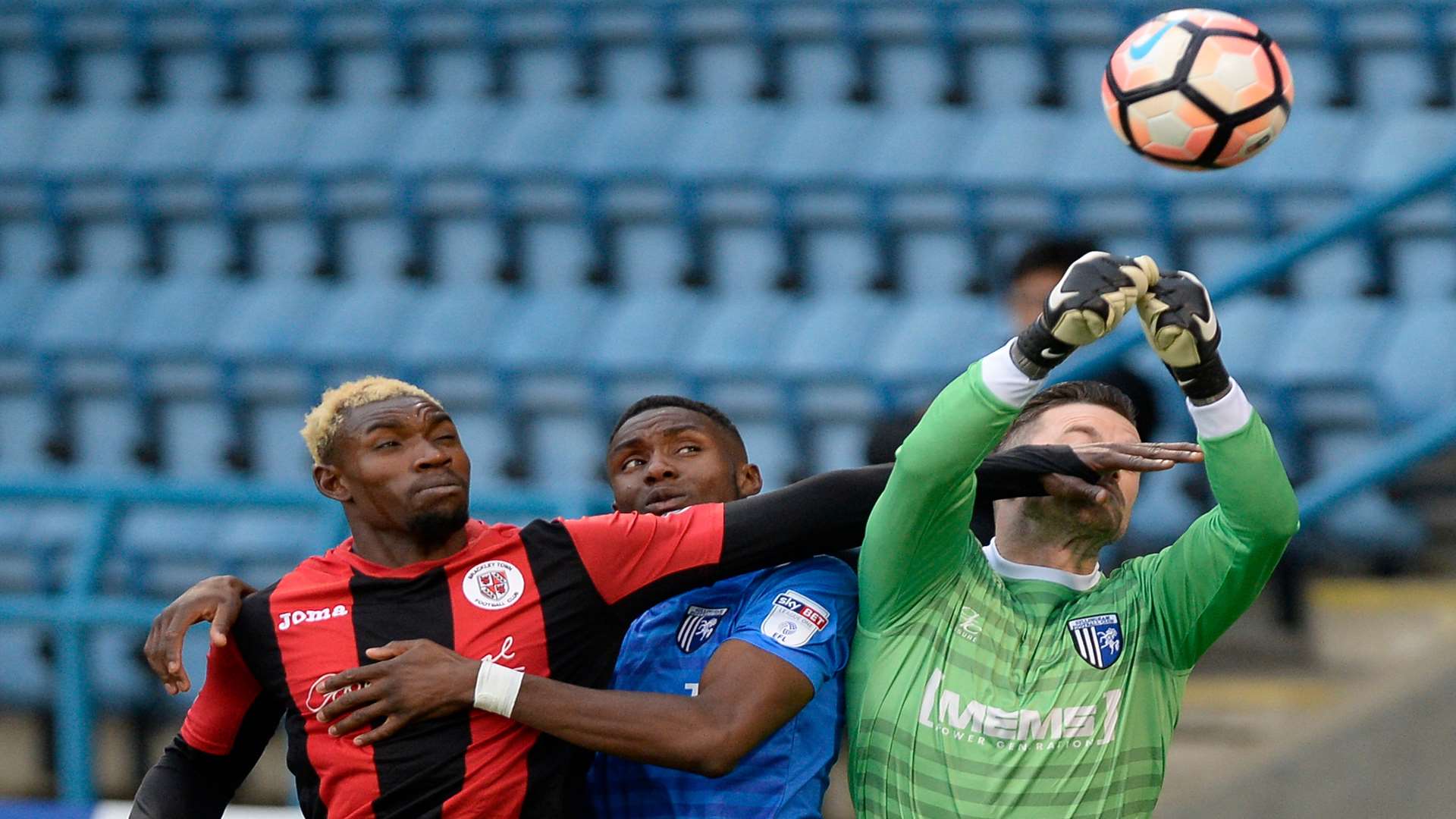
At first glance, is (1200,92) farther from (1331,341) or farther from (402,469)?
(1331,341)

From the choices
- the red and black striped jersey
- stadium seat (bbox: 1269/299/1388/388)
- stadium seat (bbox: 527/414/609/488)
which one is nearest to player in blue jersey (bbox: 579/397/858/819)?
the red and black striped jersey

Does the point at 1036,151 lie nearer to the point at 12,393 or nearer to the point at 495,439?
the point at 495,439

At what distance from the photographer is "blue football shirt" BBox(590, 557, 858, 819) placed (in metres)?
3.05

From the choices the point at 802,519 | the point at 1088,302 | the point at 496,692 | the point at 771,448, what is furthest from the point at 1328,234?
the point at 496,692

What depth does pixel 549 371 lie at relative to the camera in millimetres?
7492

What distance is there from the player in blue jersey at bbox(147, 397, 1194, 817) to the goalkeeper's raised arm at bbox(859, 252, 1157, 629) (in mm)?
109

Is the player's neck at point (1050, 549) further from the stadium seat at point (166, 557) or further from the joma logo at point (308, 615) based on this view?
the stadium seat at point (166, 557)

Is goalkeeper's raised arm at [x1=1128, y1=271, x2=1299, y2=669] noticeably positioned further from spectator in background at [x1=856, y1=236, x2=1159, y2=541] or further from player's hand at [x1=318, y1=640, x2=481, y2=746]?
spectator in background at [x1=856, y1=236, x2=1159, y2=541]

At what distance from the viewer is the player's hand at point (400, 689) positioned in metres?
2.94

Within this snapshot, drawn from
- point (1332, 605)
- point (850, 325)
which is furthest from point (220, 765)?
point (850, 325)

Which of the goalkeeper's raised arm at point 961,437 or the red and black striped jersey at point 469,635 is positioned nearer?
the goalkeeper's raised arm at point 961,437

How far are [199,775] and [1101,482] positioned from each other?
1607 millimetres

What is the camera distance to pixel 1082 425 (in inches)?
124

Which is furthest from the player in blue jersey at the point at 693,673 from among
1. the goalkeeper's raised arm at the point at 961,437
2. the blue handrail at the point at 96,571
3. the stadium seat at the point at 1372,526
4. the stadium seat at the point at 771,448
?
the stadium seat at the point at 771,448
